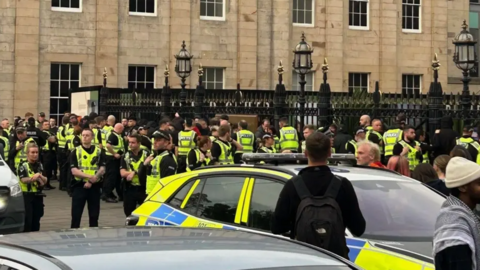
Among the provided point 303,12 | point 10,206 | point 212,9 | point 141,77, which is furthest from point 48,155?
point 303,12

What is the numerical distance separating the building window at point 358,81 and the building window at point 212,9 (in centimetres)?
657

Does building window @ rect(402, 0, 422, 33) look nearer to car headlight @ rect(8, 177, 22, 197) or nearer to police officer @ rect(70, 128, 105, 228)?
police officer @ rect(70, 128, 105, 228)

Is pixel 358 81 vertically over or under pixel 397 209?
over

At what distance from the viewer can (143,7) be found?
3678 centimetres

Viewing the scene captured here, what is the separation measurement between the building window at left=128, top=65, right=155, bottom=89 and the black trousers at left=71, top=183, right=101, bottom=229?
22.4 m

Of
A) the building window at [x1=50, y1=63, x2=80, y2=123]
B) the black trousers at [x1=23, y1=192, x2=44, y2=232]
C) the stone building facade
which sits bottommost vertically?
the black trousers at [x1=23, y1=192, x2=44, y2=232]

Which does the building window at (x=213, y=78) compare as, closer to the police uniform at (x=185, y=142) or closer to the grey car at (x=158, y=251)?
the police uniform at (x=185, y=142)

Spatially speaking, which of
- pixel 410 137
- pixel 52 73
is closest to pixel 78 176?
pixel 410 137

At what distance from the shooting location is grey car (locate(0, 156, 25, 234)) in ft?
39.7

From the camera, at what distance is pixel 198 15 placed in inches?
1484

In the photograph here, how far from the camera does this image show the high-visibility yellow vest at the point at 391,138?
18.0m

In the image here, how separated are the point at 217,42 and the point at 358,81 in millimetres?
6978

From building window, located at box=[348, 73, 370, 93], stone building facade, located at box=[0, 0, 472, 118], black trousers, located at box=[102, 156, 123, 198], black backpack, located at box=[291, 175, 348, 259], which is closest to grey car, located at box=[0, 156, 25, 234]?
black backpack, located at box=[291, 175, 348, 259]

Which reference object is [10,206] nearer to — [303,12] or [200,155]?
[200,155]
